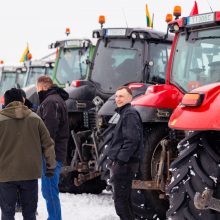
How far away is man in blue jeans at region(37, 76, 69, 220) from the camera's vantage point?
5.70 meters

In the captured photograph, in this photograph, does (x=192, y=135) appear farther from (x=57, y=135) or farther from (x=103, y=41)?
(x=103, y=41)

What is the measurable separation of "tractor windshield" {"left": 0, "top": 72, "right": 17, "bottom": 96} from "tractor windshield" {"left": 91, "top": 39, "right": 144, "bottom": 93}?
8106 mm

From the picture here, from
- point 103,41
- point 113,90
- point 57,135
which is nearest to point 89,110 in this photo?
point 113,90

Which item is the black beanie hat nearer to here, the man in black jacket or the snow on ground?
the man in black jacket

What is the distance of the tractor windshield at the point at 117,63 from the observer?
747cm

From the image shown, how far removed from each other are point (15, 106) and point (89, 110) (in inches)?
122

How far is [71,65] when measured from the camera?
9531 mm

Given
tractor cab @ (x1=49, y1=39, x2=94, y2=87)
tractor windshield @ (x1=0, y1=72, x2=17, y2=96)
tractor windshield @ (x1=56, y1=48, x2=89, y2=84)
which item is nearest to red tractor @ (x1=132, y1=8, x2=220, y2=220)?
tractor cab @ (x1=49, y1=39, x2=94, y2=87)

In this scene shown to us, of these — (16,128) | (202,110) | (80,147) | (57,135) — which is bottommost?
(80,147)

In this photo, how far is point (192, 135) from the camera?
11.8 ft

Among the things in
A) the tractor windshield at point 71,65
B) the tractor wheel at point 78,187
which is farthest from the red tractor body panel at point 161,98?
the tractor windshield at point 71,65

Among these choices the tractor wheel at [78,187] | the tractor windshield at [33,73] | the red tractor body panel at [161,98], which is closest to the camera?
the red tractor body panel at [161,98]

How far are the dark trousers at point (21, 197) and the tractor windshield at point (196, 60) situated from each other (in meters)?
1.91

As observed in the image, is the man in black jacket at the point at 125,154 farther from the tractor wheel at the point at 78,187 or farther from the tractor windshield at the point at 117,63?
the tractor wheel at the point at 78,187
